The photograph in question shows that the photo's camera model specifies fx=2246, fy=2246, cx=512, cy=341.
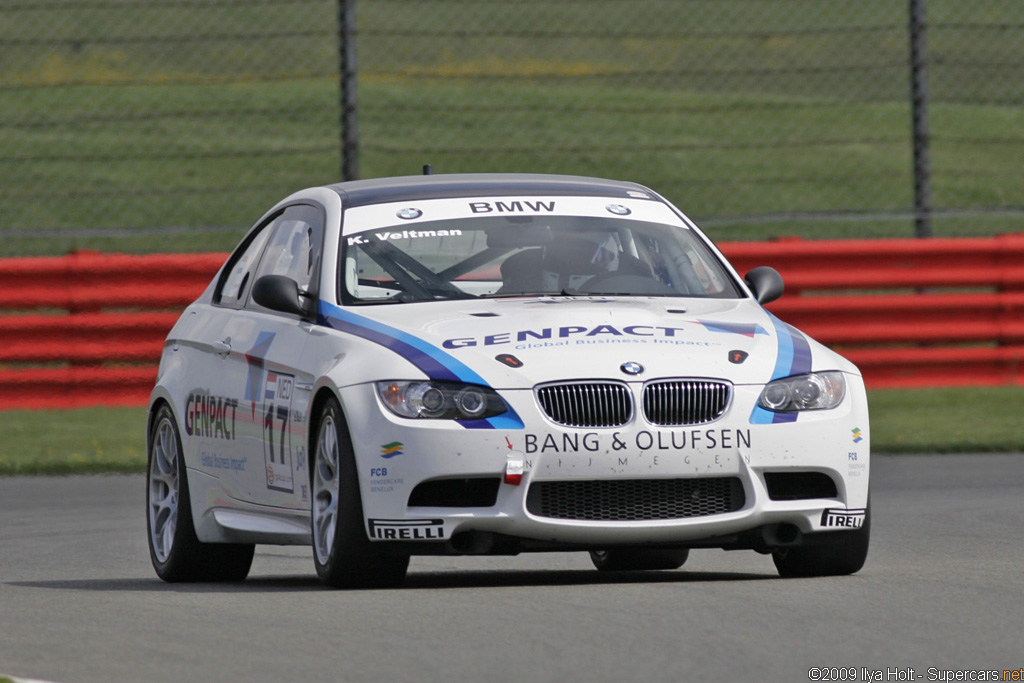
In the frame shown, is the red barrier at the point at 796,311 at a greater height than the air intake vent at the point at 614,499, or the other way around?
the air intake vent at the point at 614,499

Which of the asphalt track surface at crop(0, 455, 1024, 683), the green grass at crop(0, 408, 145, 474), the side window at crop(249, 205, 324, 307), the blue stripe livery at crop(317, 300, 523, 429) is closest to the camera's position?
the asphalt track surface at crop(0, 455, 1024, 683)

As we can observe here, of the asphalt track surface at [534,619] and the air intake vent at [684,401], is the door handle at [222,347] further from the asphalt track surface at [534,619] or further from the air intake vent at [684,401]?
the air intake vent at [684,401]

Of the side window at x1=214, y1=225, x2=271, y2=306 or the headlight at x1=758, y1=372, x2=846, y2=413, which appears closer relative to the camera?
the headlight at x1=758, y1=372, x2=846, y2=413

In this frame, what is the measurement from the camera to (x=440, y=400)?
24.1 feet

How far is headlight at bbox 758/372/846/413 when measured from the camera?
7.50 m

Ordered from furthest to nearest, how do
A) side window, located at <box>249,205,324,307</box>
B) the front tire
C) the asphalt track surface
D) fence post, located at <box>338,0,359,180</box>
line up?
fence post, located at <box>338,0,359,180</box> → side window, located at <box>249,205,324,307</box> → the front tire → the asphalt track surface

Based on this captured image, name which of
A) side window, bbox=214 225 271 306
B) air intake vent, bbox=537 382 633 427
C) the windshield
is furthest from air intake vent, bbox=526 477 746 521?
side window, bbox=214 225 271 306

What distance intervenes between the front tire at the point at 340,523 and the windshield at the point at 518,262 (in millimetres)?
752

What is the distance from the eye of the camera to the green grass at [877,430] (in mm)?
13469

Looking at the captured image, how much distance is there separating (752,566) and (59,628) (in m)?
3.00

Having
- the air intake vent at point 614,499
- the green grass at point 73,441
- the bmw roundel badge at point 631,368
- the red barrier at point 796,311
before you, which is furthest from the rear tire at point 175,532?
the red barrier at point 796,311

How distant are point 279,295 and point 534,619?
199 centimetres

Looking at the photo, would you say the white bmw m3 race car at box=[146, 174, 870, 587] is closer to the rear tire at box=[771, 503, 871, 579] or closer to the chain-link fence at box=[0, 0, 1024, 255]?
the rear tire at box=[771, 503, 871, 579]

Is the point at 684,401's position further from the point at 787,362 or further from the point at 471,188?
the point at 471,188
